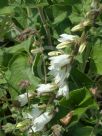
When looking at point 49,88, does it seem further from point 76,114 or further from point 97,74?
point 97,74

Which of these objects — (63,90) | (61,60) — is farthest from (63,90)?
(61,60)

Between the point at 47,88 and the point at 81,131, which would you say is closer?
the point at 47,88

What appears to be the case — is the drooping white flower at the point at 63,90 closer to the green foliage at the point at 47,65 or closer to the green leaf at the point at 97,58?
the green foliage at the point at 47,65

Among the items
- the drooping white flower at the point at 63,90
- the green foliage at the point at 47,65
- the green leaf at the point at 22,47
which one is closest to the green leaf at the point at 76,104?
the green foliage at the point at 47,65

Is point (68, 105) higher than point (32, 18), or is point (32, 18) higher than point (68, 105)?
point (32, 18)

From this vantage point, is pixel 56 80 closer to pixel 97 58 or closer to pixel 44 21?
pixel 97 58

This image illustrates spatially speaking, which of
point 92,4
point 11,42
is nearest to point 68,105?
point 92,4

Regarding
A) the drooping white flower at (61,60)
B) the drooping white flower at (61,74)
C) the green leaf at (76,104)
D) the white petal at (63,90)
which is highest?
the drooping white flower at (61,60)

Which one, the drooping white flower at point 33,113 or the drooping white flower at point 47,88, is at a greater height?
the drooping white flower at point 47,88
